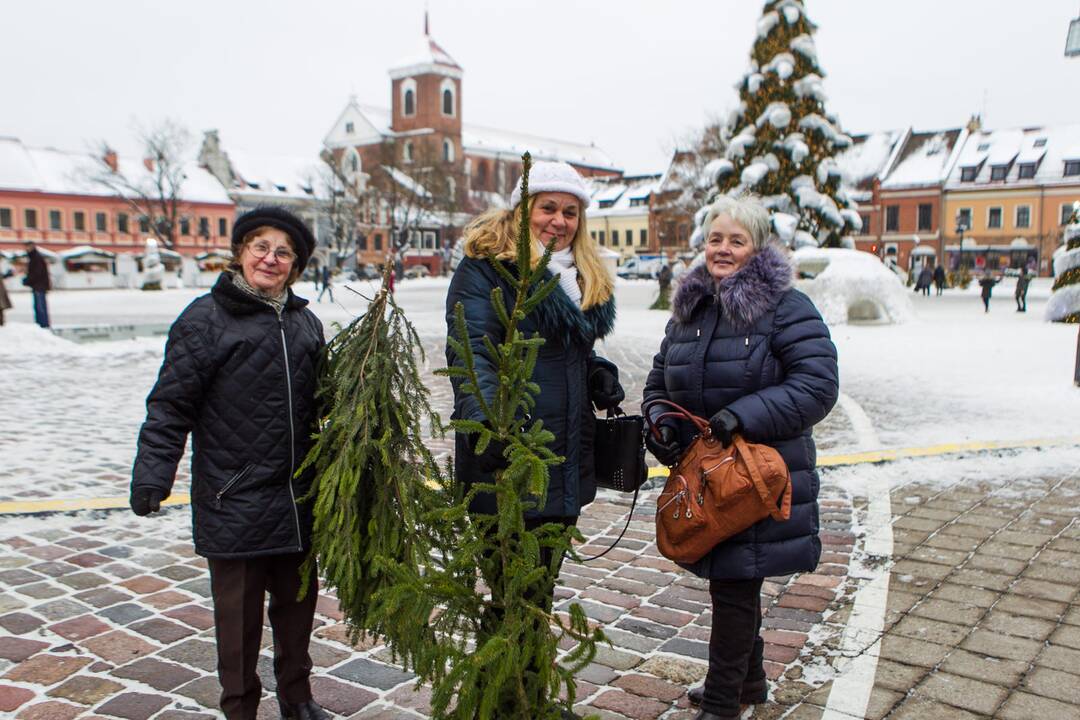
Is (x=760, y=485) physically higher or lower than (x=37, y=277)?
lower

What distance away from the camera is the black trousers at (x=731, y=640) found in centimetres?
318

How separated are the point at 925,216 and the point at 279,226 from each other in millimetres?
72259

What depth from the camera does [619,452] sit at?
10.7 feet

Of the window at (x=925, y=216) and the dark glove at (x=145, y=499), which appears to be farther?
the window at (x=925, y=216)

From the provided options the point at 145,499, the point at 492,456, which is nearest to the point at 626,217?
the point at 145,499

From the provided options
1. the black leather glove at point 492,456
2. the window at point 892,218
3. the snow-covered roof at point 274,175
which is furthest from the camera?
the snow-covered roof at point 274,175

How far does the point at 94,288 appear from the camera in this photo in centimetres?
4675

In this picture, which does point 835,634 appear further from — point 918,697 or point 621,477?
point 621,477

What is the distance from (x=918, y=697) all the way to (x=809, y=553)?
3.04ft

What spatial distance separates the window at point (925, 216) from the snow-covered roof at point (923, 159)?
1.69 metres

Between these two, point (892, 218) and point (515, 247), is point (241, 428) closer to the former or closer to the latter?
point (515, 247)

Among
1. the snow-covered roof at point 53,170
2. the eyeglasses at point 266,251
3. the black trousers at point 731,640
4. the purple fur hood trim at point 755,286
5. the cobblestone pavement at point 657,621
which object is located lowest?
the cobblestone pavement at point 657,621

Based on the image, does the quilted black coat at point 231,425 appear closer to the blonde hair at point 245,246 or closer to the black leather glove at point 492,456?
the blonde hair at point 245,246

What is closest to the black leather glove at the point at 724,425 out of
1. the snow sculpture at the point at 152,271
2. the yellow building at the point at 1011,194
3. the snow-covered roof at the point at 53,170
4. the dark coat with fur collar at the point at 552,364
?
the dark coat with fur collar at the point at 552,364
